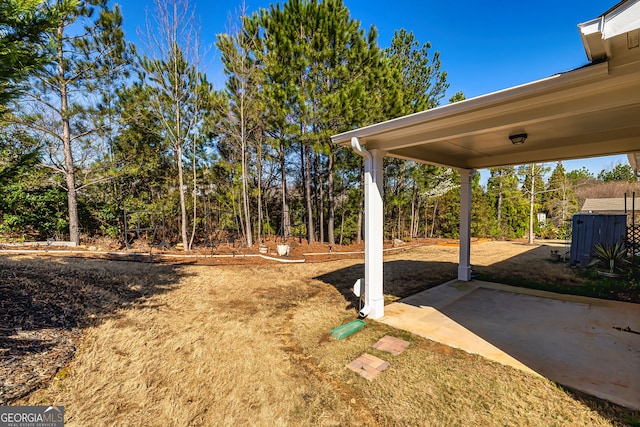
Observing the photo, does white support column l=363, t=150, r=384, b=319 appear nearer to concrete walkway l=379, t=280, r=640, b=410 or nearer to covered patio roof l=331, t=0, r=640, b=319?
covered patio roof l=331, t=0, r=640, b=319

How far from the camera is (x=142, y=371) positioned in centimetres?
266

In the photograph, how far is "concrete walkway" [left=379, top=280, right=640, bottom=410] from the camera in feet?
8.20

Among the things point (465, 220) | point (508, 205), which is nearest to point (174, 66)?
point (465, 220)

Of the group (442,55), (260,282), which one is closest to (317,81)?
(442,55)

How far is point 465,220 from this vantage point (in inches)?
228

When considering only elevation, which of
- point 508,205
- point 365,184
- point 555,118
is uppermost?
point 555,118

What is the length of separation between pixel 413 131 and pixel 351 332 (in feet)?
8.62

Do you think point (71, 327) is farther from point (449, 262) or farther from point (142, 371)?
point (449, 262)

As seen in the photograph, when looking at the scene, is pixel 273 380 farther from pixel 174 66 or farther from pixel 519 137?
pixel 174 66

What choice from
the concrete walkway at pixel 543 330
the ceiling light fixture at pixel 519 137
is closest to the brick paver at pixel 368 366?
the concrete walkway at pixel 543 330

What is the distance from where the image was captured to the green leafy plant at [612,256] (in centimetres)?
637

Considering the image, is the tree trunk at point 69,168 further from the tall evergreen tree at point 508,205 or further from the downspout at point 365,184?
the tall evergreen tree at point 508,205

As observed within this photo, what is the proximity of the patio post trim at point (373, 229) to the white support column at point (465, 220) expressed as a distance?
2.83 metres

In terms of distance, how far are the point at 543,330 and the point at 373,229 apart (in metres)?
2.44
